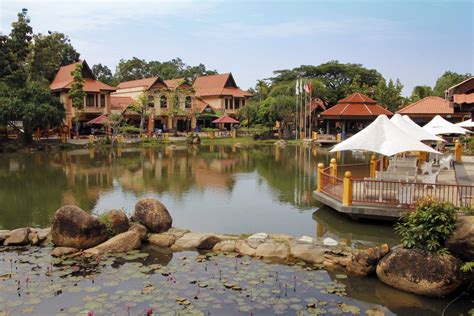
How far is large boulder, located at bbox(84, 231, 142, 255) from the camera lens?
10922 millimetres

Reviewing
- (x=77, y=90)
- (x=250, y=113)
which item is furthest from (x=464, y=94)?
(x=250, y=113)

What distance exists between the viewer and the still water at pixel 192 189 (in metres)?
14.0

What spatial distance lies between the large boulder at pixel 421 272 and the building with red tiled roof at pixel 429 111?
3431 cm

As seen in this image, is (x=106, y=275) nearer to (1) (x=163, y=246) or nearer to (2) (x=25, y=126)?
(1) (x=163, y=246)

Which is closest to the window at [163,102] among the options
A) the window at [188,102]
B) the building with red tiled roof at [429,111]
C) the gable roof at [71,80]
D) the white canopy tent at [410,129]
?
the window at [188,102]

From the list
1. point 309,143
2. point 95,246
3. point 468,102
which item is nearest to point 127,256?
point 95,246

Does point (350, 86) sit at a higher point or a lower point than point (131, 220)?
higher

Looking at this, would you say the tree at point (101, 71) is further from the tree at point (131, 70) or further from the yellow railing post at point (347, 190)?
the yellow railing post at point (347, 190)

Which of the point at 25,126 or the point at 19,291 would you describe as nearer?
the point at 19,291

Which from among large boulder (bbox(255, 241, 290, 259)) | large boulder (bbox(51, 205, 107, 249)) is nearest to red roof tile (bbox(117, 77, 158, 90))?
large boulder (bbox(51, 205, 107, 249))

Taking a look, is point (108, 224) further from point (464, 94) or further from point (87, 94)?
point (87, 94)

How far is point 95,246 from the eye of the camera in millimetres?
11203

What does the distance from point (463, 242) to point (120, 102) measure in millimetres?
47798

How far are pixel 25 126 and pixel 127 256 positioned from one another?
101 feet
